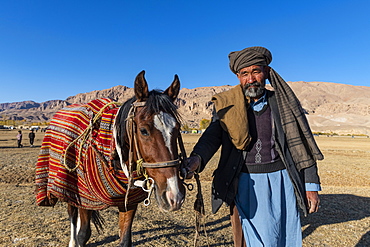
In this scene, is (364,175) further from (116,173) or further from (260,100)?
(116,173)

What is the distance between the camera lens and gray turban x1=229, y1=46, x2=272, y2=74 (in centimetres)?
218

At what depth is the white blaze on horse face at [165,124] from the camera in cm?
180

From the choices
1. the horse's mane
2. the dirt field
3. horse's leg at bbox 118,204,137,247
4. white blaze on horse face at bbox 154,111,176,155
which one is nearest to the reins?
the horse's mane

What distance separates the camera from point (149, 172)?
1853 mm

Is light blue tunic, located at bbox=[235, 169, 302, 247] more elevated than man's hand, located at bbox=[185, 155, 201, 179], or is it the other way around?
man's hand, located at bbox=[185, 155, 201, 179]

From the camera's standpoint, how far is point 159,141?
1.81m

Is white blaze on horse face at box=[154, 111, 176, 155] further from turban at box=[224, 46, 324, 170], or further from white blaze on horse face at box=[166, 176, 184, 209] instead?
turban at box=[224, 46, 324, 170]

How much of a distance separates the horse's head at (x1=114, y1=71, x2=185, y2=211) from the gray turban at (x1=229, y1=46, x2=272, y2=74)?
832 mm

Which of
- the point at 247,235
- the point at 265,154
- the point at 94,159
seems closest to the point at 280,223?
the point at 247,235

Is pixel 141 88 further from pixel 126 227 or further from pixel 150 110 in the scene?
pixel 126 227

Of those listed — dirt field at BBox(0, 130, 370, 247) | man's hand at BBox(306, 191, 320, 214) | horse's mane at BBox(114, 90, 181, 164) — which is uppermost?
horse's mane at BBox(114, 90, 181, 164)

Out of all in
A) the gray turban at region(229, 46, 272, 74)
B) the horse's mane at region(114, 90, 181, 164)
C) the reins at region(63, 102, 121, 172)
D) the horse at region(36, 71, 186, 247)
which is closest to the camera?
the horse at region(36, 71, 186, 247)

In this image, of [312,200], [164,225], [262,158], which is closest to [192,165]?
[262,158]

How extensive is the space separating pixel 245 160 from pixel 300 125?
59 centimetres
